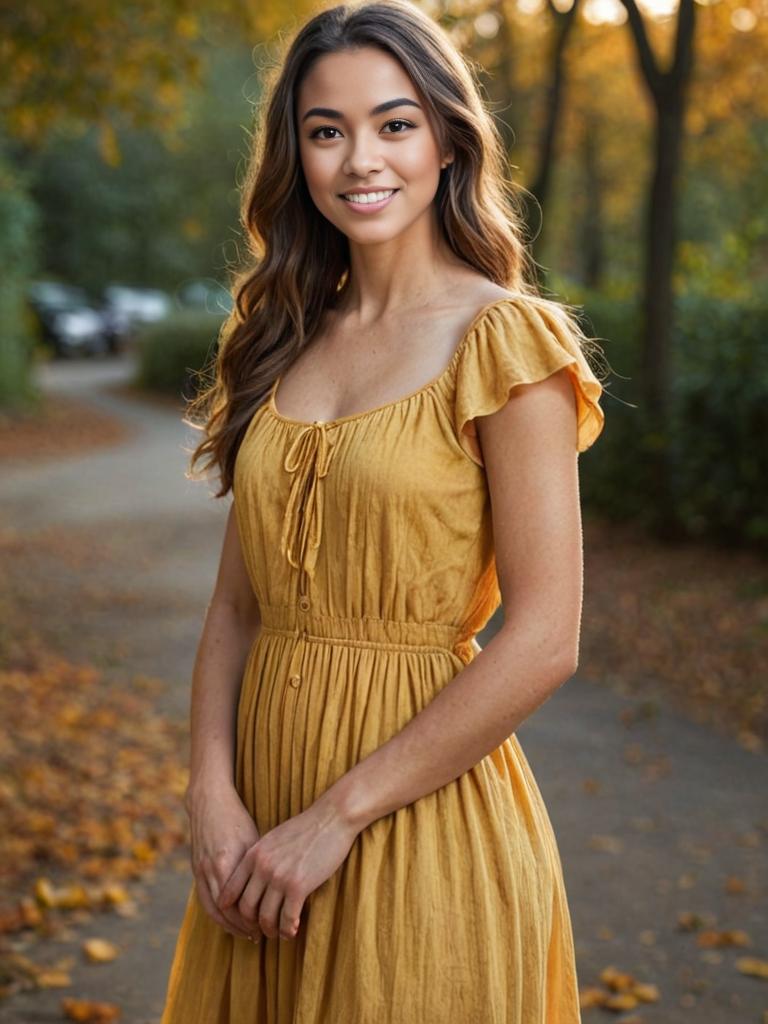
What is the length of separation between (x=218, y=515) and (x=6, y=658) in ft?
20.3

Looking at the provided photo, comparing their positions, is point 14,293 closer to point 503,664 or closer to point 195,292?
point 195,292

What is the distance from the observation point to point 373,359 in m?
2.07

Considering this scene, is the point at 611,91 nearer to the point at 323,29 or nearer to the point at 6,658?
the point at 6,658

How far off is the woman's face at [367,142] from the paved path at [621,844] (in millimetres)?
708

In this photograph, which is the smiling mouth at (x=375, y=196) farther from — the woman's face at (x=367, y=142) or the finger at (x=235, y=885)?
the finger at (x=235, y=885)

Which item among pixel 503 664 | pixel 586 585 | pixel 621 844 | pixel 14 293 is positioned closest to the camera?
pixel 503 664

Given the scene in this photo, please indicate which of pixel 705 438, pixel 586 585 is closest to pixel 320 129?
pixel 586 585

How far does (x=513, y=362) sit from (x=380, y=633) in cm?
43

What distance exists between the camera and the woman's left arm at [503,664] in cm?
183

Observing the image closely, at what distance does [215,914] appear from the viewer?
6.48ft

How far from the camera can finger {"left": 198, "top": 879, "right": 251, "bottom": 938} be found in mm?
1967

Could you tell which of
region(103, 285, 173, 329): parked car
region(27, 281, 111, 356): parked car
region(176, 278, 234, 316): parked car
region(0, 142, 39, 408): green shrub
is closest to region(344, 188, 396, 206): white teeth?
region(0, 142, 39, 408): green shrub

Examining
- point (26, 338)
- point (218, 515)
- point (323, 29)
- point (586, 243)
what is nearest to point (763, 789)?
point (323, 29)

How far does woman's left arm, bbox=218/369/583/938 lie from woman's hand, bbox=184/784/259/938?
89 millimetres
